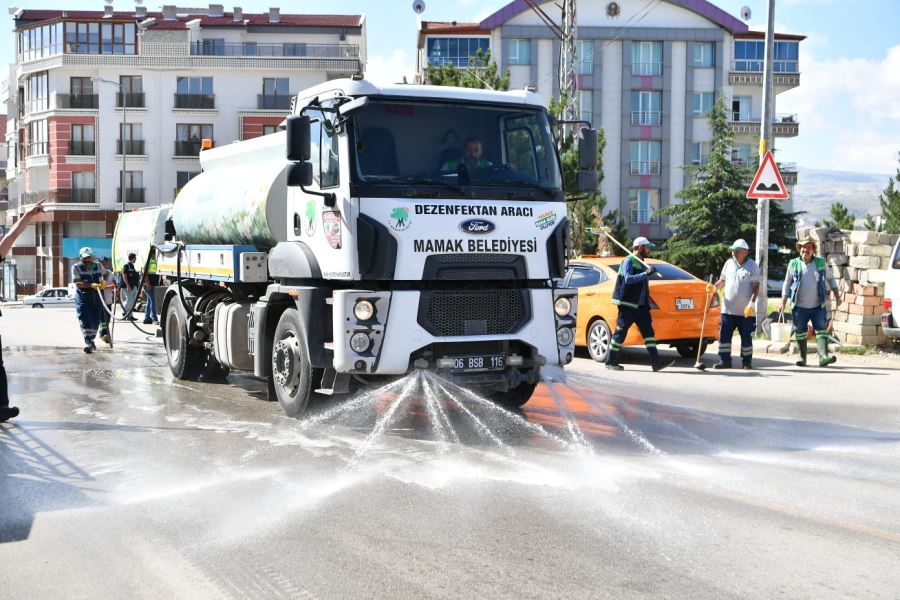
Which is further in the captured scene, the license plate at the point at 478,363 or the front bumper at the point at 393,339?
the license plate at the point at 478,363

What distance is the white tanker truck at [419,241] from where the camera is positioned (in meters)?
8.59

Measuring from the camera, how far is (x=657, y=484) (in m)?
6.89

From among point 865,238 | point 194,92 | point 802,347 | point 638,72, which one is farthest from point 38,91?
point 802,347

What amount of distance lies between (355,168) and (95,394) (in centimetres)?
497

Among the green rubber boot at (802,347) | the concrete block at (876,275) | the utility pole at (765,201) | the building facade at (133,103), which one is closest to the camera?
the green rubber boot at (802,347)

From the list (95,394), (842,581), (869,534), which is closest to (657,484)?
(869,534)

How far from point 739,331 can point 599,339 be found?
2128 millimetres

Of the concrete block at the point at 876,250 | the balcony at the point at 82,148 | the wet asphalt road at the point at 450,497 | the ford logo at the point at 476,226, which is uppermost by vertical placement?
the balcony at the point at 82,148

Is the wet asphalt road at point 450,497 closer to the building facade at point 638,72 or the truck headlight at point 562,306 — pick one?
the truck headlight at point 562,306

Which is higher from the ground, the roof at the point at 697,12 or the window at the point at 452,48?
the roof at the point at 697,12

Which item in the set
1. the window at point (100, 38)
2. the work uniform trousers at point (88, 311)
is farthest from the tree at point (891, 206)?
the window at point (100, 38)

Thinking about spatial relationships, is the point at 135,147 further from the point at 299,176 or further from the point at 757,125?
the point at 299,176

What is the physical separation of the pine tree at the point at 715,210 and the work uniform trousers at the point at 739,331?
95.7 feet

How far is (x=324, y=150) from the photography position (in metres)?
9.02
